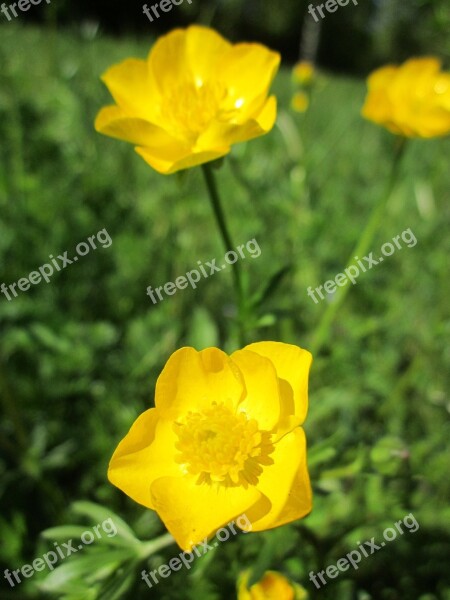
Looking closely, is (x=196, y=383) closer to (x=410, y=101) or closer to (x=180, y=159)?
(x=180, y=159)

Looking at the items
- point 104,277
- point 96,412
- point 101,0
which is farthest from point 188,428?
point 101,0

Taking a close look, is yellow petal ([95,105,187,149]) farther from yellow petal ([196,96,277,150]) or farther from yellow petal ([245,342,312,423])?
yellow petal ([245,342,312,423])

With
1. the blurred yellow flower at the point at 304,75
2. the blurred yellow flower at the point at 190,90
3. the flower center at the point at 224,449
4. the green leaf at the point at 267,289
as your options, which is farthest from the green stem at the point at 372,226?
the blurred yellow flower at the point at 304,75

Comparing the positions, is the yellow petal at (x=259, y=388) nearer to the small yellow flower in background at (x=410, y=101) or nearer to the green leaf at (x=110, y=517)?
the green leaf at (x=110, y=517)

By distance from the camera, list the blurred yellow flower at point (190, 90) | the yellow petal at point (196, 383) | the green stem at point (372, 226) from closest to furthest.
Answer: the yellow petal at point (196, 383), the blurred yellow flower at point (190, 90), the green stem at point (372, 226)

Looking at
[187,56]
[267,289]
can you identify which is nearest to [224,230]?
[267,289]

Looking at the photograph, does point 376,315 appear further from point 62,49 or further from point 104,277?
point 62,49

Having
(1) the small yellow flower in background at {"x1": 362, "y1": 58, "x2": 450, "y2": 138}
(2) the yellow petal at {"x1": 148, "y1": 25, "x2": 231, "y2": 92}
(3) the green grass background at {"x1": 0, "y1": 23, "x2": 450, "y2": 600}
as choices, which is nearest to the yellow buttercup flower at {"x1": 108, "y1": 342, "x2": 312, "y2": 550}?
(3) the green grass background at {"x1": 0, "y1": 23, "x2": 450, "y2": 600}
